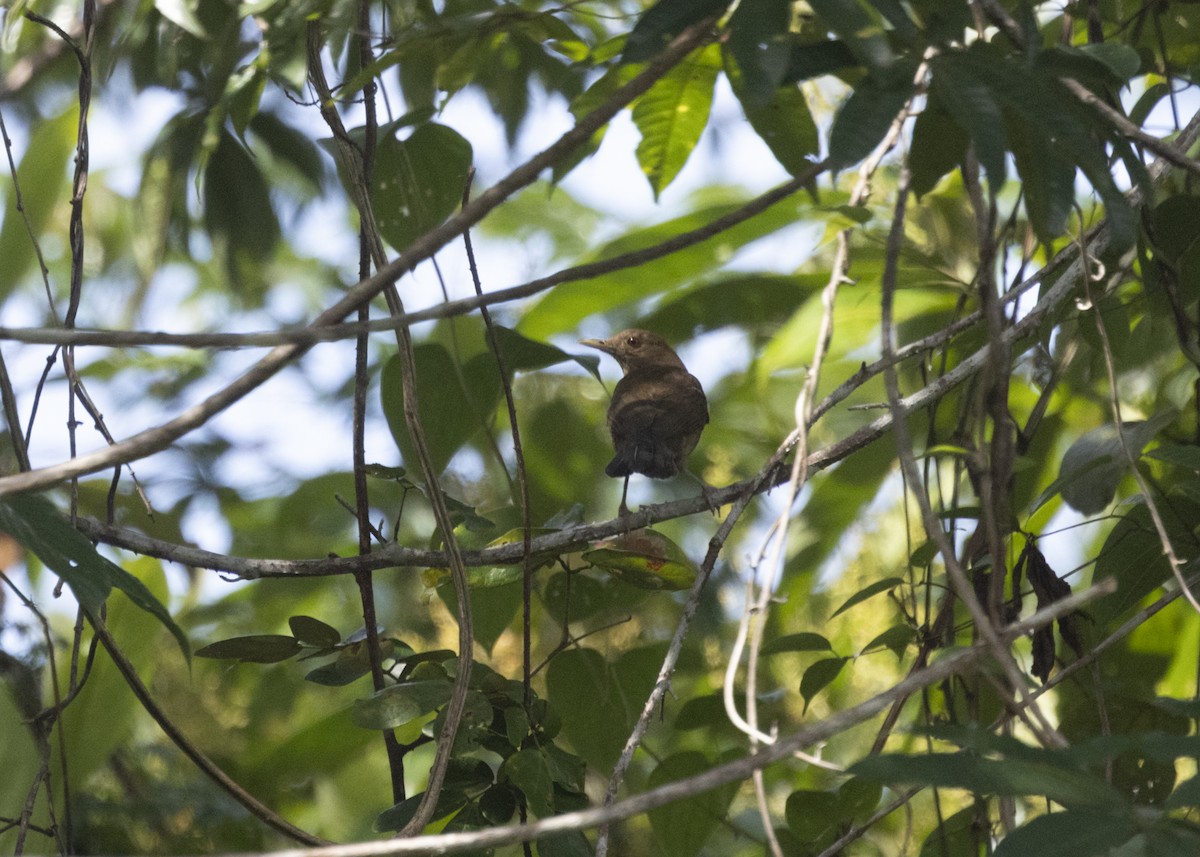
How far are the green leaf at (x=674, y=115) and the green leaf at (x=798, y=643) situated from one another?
3.80 ft

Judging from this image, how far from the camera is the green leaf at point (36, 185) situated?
4688mm

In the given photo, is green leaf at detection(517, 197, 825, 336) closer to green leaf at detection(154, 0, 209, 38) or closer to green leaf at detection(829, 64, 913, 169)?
green leaf at detection(154, 0, 209, 38)

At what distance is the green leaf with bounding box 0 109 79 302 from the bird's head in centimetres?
240

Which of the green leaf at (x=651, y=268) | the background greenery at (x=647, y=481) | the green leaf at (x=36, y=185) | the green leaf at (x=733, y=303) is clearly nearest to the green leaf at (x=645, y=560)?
the background greenery at (x=647, y=481)

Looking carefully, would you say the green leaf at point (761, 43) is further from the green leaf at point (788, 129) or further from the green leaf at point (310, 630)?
the green leaf at point (310, 630)

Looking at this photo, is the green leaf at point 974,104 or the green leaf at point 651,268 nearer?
the green leaf at point 974,104

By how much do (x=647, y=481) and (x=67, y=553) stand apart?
146 inches

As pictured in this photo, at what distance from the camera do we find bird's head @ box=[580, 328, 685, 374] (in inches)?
220

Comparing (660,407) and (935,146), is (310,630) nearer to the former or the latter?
(935,146)

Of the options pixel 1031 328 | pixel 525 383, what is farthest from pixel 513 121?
pixel 1031 328

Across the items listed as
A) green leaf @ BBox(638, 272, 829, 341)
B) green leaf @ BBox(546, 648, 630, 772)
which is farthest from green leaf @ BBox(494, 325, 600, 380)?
green leaf @ BBox(638, 272, 829, 341)

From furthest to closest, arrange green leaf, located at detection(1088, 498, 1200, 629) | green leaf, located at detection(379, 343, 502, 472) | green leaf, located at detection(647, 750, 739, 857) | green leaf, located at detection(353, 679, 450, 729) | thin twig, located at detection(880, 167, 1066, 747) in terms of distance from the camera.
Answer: green leaf, located at detection(379, 343, 502, 472) < green leaf, located at detection(647, 750, 739, 857) < green leaf, located at detection(1088, 498, 1200, 629) < green leaf, located at detection(353, 679, 450, 729) < thin twig, located at detection(880, 167, 1066, 747)

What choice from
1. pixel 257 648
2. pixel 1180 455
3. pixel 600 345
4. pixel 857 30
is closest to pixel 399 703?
pixel 257 648

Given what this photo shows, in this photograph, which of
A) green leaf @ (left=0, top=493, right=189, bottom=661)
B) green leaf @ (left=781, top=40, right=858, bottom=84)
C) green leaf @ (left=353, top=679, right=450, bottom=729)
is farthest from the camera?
green leaf @ (left=353, top=679, right=450, bottom=729)
